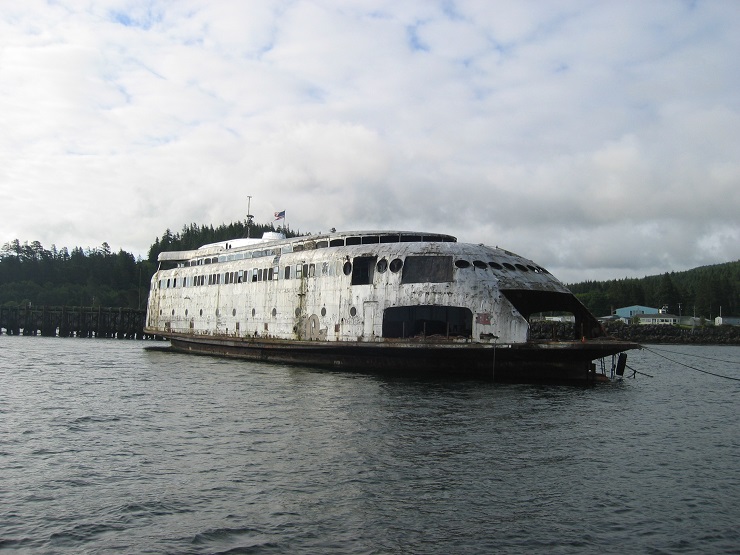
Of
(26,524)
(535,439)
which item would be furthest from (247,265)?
(26,524)

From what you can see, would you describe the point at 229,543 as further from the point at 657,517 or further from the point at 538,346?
the point at 538,346

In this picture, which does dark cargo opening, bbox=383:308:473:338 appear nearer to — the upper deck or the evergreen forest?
the upper deck

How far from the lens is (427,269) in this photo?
27.9 meters

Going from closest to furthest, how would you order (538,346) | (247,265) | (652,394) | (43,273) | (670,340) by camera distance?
(538,346) < (652,394) < (247,265) < (670,340) < (43,273)

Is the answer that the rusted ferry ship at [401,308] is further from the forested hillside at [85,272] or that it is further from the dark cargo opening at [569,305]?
the forested hillside at [85,272]

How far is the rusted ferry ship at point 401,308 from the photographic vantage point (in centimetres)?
2575

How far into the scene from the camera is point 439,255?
27844 mm

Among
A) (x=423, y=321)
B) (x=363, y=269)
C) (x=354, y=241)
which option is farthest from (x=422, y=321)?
(x=354, y=241)

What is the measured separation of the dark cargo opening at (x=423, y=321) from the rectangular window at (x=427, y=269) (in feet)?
7.31

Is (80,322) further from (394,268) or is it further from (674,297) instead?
(674,297)

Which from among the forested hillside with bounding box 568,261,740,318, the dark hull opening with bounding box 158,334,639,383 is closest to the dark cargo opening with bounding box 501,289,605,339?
the dark hull opening with bounding box 158,334,639,383

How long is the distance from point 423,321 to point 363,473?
1864 centimetres

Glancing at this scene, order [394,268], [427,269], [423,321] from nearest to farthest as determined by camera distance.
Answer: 1. [427,269]
2. [394,268]
3. [423,321]

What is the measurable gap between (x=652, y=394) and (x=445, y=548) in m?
21.3
